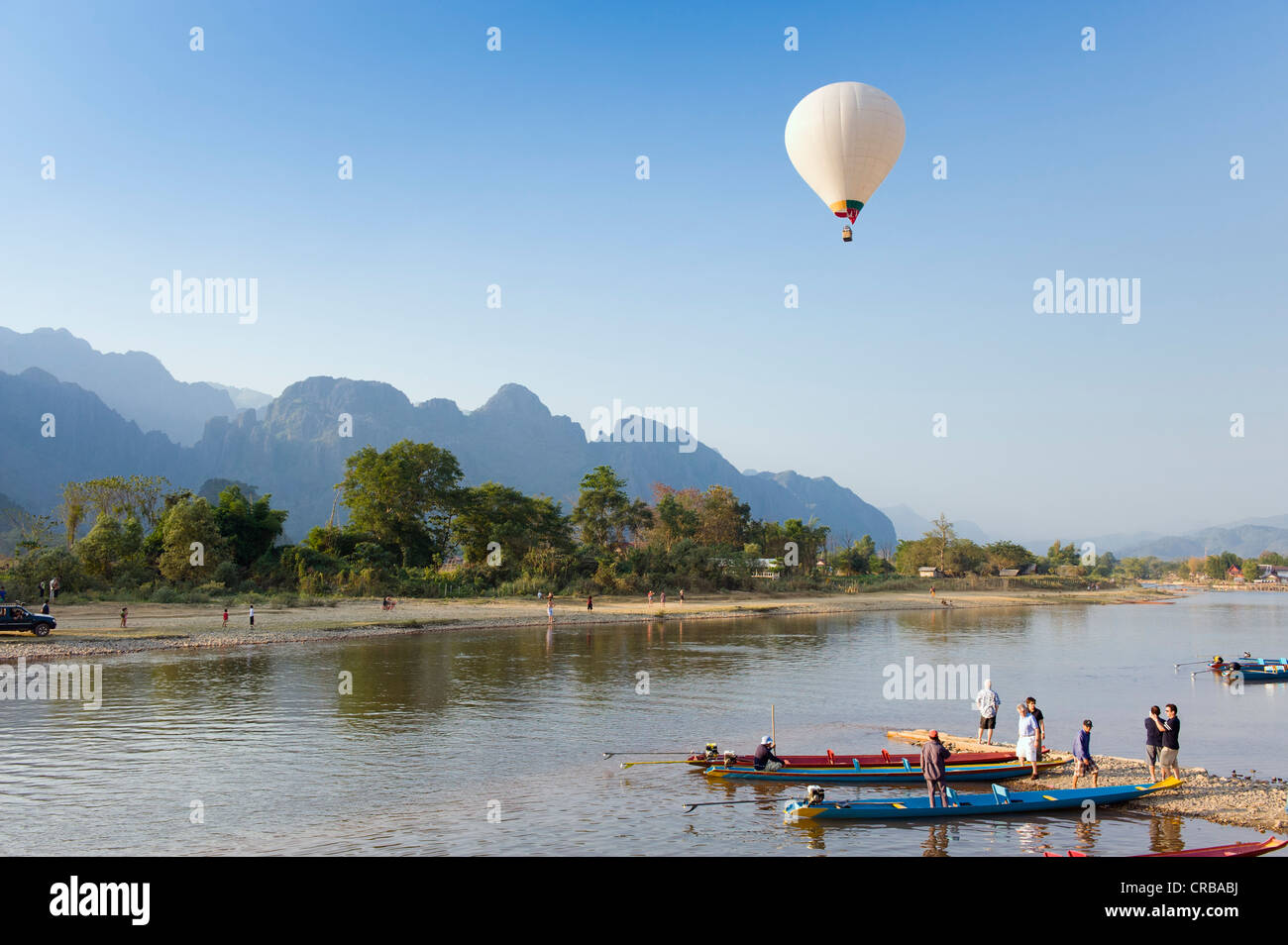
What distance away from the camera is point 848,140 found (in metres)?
29.7

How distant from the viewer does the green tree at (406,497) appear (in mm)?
77438

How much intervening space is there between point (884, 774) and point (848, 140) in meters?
21.8

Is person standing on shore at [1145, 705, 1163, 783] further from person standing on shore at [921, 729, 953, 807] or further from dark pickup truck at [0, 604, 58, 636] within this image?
dark pickup truck at [0, 604, 58, 636]

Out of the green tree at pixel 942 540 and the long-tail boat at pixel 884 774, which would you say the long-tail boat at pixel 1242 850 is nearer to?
the long-tail boat at pixel 884 774

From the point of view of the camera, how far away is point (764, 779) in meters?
19.8

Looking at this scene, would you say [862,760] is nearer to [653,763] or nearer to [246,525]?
[653,763]

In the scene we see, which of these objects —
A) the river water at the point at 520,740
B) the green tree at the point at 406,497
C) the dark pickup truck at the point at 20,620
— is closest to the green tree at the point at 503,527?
the green tree at the point at 406,497

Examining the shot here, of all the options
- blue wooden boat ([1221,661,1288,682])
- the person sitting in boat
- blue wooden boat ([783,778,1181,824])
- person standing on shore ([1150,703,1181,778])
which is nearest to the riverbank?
the person sitting in boat

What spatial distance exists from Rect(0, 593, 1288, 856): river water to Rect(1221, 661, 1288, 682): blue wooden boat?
113 cm

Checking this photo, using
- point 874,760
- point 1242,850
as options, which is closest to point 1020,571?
point 874,760

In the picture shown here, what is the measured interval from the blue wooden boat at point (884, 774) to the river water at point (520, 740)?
421mm
